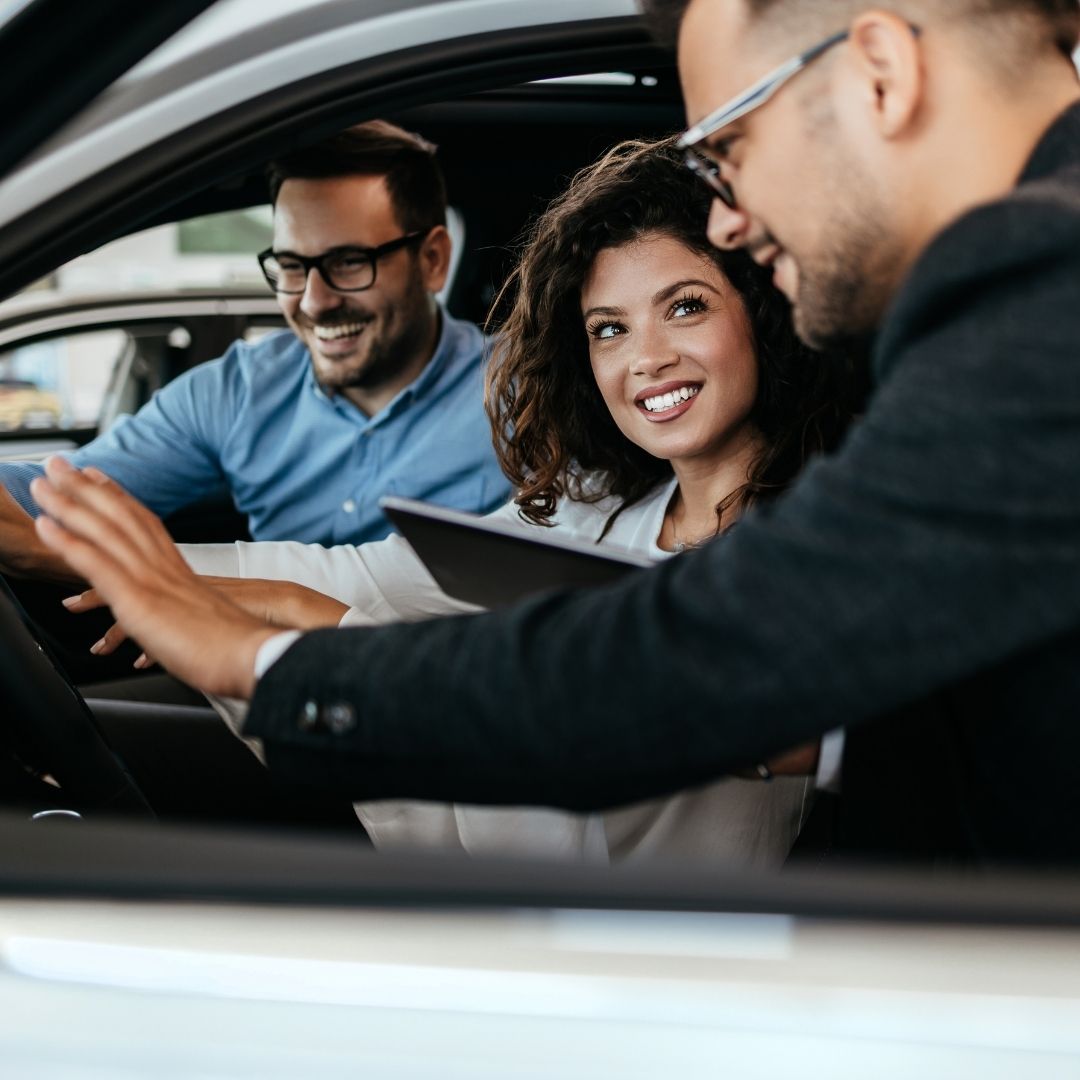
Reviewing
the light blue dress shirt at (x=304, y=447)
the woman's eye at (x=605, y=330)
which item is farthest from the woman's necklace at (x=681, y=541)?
the light blue dress shirt at (x=304, y=447)

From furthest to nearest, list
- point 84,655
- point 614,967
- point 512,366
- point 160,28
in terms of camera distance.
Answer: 1. point 84,655
2. point 512,366
3. point 160,28
4. point 614,967

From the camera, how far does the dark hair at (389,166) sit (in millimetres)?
2596

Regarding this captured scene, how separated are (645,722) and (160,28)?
77 centimetres

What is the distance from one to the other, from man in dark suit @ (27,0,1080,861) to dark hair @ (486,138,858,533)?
706 mm

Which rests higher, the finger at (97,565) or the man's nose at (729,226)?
the man's nose at (729,226)

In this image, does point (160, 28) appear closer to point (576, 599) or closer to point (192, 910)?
point (576, 599)

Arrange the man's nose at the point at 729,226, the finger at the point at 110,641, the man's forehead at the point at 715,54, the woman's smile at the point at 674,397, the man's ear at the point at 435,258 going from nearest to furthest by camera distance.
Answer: the man's forehead at the point at 715,54 → the man's nose at the point at 729,226 → the finger at the point at 110,641 → the woman's smile at the point at 674,397 → the man's ear at the point at 435,258

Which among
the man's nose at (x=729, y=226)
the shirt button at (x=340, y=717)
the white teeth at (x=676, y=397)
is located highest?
the white teeth at (x=676, y=397)

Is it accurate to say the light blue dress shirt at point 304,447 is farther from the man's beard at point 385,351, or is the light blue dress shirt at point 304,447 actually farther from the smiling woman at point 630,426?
the smiling woman at point 630,426

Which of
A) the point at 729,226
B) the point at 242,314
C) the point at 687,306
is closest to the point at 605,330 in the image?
the point at 687,306

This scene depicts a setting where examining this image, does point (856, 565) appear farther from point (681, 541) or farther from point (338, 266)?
point (338, 266)

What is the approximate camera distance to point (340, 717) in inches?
36.8

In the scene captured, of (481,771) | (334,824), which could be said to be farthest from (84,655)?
(481,771)

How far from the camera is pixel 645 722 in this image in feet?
2.76
